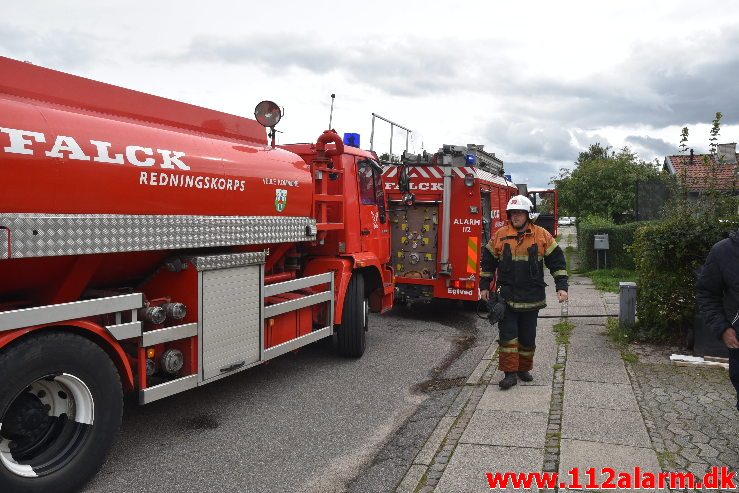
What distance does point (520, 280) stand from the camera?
557 cm

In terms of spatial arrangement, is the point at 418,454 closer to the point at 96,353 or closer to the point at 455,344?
the point at 96,353

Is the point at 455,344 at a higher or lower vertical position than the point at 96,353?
lower

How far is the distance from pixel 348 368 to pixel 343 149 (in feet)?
8.08

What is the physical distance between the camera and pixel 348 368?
657 centimetres

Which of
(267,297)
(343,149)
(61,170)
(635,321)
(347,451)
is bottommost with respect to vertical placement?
(347,451)

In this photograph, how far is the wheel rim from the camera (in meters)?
3.41

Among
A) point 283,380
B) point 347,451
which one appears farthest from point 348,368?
point 347,451

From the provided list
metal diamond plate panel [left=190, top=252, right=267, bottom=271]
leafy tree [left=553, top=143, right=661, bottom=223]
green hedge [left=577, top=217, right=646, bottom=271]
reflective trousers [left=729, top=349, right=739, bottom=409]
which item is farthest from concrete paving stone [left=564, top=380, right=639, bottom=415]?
leafy tree [left=553, top=143, right=661, bottom=223]

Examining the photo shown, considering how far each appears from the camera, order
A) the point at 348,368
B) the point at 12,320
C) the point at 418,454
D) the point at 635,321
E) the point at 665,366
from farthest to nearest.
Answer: the point at 635,321 → the point at 348,368 → the point at 665,366 → the point at 418,454 → the point at 12,320

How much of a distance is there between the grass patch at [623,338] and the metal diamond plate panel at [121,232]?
159 inches

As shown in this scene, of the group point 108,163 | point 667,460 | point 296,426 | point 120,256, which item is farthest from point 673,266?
point 108,163

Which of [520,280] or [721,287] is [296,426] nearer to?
[520,280]

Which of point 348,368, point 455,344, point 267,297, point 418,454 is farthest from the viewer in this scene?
point 455,344

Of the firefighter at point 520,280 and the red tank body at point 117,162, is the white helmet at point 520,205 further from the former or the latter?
the red tank body at point 117,162
